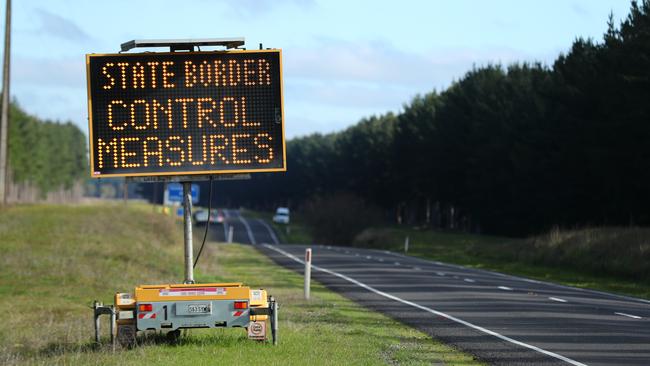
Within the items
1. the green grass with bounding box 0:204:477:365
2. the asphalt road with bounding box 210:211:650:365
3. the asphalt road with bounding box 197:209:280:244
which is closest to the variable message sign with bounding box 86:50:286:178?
the green grass with bounding box 0:204:477:365

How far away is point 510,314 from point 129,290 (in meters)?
10.5

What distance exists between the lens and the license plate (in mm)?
15492

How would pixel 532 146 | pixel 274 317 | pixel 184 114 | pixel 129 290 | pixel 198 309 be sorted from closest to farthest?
pixel 198 309 → pixel 274 317 → pixel 184 114 → pixel 129 290 → pixel 532 146

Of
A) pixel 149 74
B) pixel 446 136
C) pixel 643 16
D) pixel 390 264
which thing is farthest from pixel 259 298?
pixel 446 136

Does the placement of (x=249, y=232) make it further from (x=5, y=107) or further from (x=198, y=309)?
(x=198, y=309)

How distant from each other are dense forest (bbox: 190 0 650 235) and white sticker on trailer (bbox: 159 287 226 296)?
1590 inches

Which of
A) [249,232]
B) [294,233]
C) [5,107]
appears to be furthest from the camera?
[294,233]

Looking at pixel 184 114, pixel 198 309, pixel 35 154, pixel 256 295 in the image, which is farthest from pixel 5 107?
pixel 35 154

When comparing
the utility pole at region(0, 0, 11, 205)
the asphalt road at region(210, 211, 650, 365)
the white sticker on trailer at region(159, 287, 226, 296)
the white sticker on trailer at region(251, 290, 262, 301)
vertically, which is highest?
the utility pole at region(0, 0, 11, 205)

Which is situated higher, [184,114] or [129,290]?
[184,114]

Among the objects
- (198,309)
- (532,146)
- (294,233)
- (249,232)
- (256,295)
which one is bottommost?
(198,309)

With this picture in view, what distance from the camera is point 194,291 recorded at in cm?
1567

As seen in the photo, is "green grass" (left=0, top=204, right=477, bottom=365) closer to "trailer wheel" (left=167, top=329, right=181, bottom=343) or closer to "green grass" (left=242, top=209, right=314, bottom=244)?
"trailer wheel" (left=167, top=329, right=181, bottom=343)

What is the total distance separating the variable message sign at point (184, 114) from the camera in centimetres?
1666
